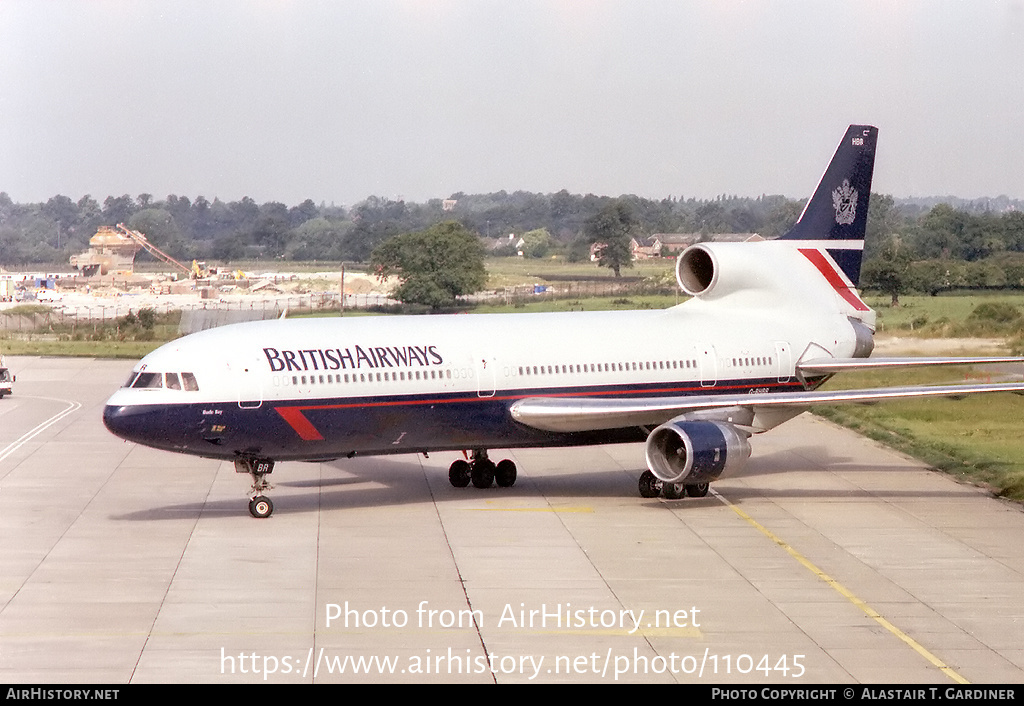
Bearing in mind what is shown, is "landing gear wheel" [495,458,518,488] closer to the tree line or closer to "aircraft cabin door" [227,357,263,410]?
"aircraft cabin door" [227,357,263,410]

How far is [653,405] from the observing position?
28484 millimetres

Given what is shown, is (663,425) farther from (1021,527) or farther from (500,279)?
(500,279)

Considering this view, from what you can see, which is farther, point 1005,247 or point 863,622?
point 1005,247

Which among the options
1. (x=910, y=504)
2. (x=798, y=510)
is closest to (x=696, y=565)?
(x=798, y=510)

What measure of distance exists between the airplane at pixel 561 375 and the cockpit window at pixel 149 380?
26mm

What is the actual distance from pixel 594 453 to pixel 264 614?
709 inches

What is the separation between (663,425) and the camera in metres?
28.1

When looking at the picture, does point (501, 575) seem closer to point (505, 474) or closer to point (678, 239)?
point (505, 474)

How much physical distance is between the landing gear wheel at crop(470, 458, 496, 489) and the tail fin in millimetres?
9824

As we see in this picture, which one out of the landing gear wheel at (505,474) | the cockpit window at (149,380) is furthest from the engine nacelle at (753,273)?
the cockpit window at (149,380)

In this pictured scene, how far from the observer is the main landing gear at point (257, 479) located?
26219 millimetres

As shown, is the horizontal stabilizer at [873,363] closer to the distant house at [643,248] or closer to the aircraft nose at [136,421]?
the aircraft nose at [136,421]

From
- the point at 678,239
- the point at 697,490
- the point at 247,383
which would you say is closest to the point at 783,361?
the point at 697,490

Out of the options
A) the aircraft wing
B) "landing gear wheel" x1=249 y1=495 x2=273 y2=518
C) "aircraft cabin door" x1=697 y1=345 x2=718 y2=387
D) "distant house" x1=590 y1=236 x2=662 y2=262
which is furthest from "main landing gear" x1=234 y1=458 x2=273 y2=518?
"distant house" x1=590 y1=236 x2=662 y2=262
